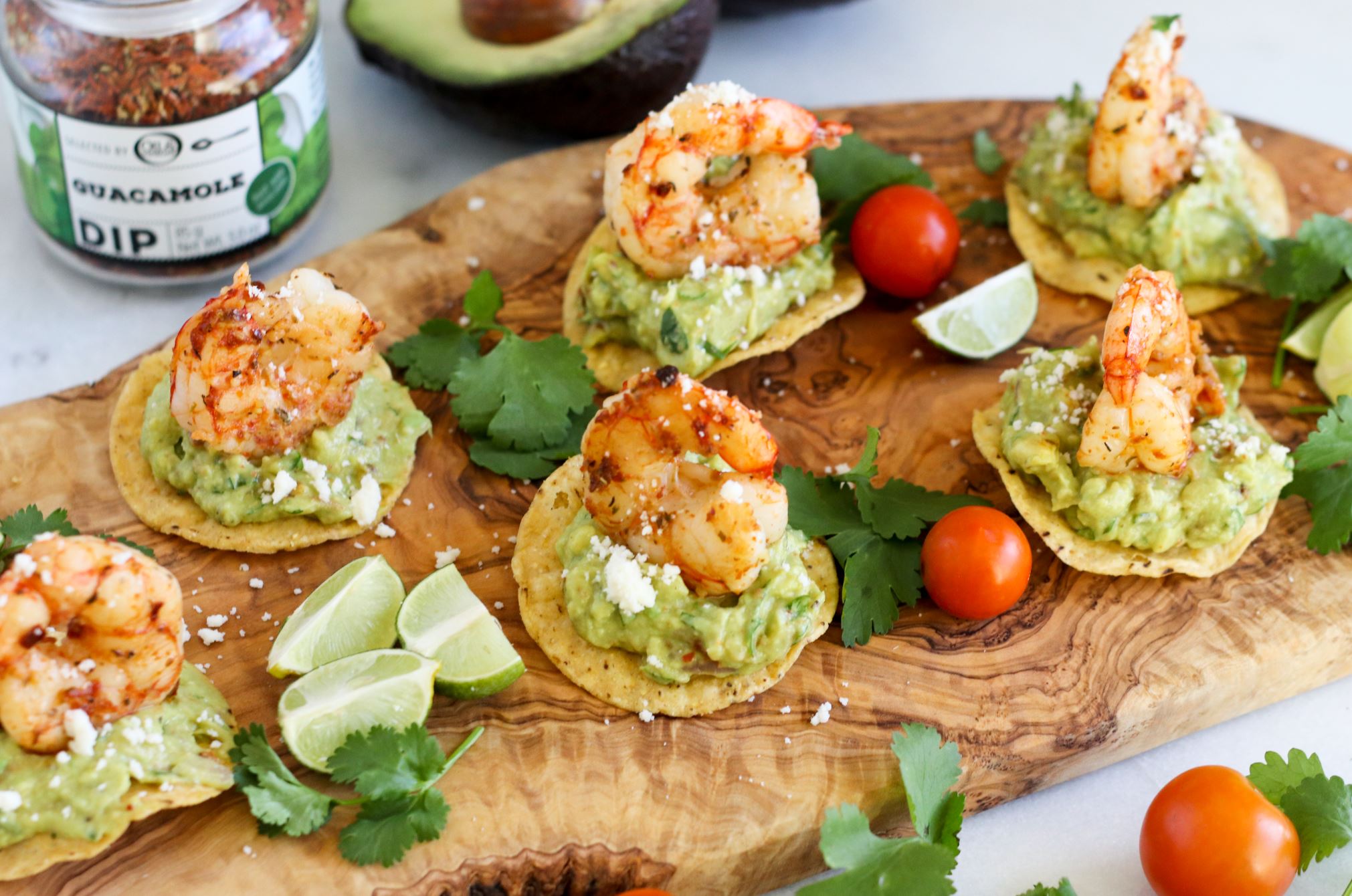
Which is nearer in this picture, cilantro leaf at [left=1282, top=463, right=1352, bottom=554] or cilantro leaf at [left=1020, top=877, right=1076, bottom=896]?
cilantro leaf at [left=1020, top=877, right=1076, bottom=896]

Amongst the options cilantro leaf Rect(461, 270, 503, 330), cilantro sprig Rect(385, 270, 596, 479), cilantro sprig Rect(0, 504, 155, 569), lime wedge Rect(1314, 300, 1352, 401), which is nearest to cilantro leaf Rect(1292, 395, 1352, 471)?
lime wedge Rect(1314, 300, 1352, 401)

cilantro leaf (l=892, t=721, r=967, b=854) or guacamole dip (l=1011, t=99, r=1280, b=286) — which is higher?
guacamole dip (l=1011, t=99, r=1280, b=286)

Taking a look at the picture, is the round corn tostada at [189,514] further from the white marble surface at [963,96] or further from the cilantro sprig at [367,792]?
the white marble surface at [963,96]

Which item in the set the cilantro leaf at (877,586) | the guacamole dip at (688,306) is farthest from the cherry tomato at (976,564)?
the guacamole dip at (688,306)

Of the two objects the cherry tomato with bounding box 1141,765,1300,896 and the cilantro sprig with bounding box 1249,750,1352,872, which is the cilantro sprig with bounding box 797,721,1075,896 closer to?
the cherry tomato with bounding box 1141,765,1300,896

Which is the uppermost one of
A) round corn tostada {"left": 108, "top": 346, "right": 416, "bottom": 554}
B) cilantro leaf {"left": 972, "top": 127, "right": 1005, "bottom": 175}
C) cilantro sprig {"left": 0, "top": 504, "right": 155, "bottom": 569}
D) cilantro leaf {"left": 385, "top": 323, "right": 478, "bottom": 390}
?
cilantro leaf {"left": 972, "top": 127, "right": 1005, "bottom": 175}

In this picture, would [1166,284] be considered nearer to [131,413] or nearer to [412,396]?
[412,396]

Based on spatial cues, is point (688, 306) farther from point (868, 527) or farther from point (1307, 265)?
point (1307, 265)

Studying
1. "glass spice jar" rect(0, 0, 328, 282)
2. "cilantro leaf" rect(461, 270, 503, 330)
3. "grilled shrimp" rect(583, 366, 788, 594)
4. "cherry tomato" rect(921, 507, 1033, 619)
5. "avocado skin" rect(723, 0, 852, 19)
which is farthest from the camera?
"avocado skin" rect(723, 0, 852, 19)

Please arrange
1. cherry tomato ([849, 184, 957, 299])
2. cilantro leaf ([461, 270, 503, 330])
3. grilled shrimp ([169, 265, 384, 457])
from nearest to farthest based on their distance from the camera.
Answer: grilled shrimp ([169, 265, 384, 457]), cilantro leaf ([461, 270, 503, 330]), cherry tomato ([849, 184, 957, 299])
